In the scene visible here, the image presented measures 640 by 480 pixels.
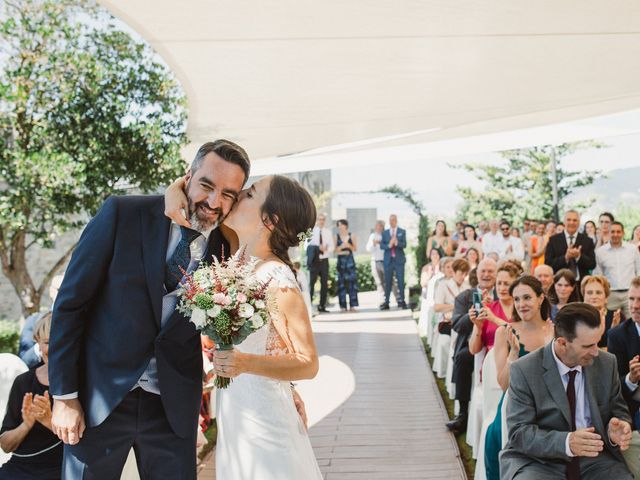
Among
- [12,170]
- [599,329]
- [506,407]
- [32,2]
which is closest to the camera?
[599,329]

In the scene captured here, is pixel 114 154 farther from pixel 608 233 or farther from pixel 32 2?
pixel 608 233

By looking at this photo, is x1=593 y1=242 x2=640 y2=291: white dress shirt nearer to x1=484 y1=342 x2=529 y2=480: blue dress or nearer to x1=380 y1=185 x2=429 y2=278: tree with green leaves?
x1=484 y1=342 x2=529 y2=480: blue dress

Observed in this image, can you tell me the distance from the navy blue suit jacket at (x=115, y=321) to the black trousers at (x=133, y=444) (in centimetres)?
5

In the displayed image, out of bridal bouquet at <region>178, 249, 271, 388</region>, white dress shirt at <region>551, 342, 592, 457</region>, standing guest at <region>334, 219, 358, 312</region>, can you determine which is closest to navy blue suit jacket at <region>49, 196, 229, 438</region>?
bridal bouquet at <region>178, 249, 271, 388</region>

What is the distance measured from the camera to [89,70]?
9.90 meters

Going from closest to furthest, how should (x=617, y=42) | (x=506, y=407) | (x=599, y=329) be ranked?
(x=599, y=329), (x=506, y=407), (x=617, y=42)

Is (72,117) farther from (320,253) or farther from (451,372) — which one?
(320,253)

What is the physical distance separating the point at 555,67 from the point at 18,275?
311 inches

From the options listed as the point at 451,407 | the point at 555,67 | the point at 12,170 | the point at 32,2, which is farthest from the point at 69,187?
the point at 555,67

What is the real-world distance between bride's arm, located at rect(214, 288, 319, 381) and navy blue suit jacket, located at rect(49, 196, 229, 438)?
9.9 inches

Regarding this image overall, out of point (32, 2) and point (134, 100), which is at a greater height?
point (32, 2)

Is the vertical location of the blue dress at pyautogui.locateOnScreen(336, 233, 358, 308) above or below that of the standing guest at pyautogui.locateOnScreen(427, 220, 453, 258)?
below

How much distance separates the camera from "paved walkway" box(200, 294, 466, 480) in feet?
18.2

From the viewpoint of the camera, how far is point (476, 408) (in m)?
5.62
